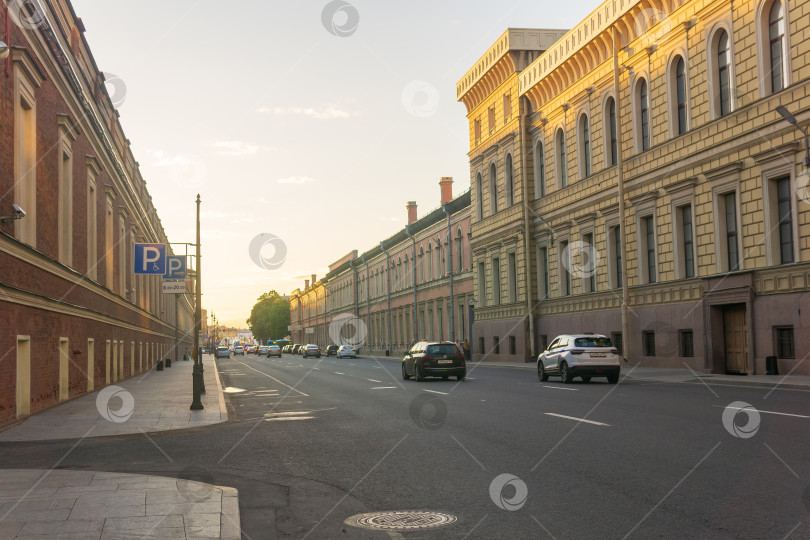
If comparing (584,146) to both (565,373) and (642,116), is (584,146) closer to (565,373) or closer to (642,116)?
(642,116)

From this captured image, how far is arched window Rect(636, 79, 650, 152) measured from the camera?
3512 cm

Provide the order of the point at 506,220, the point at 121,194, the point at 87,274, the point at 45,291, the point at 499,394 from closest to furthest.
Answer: the point at 45,291, the point at 499,394, the point at 87,274, the point at 121,194, the point at 506,220

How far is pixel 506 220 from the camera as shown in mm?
50531

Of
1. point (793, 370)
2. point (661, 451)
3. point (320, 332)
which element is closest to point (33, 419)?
point (661, 451)

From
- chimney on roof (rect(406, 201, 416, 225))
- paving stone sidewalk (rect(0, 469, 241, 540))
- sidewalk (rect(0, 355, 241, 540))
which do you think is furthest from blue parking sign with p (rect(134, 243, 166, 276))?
chimney on roof (rect(406, 201, 416, 225))

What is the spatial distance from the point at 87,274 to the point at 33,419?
8902 millimetres

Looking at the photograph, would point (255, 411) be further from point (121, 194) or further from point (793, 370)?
point (121, 194)

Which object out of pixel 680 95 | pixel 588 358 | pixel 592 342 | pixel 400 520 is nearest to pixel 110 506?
pixel 400 520

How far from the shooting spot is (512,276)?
1980 inches

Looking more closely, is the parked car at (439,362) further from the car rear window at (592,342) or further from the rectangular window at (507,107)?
the rectangular window at (507,107)

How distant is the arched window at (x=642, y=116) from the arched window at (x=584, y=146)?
17.3 feet

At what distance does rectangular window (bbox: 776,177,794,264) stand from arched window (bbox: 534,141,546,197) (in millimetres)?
20369

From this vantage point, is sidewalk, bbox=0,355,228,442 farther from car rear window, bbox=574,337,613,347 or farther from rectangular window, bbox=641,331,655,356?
rectangular window, bbox=641,331,655,356

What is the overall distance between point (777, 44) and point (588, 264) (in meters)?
15.9
